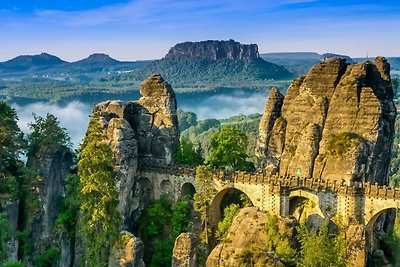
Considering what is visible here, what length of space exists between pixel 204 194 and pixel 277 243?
40.1 feet

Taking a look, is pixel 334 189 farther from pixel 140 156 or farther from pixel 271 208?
pixel 140 156

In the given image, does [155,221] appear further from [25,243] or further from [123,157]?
[25,243]

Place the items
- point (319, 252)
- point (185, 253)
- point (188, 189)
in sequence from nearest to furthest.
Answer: point (319, 252)
point (185, 253)
point (188, 189)

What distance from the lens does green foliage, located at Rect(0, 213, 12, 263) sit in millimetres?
39094

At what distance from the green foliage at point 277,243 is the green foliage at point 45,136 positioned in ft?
65.0

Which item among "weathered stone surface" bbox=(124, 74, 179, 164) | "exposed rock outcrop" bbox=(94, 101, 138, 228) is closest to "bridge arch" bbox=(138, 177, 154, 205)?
"weathered stone surface" bbox=(124, 74, 179, 164)

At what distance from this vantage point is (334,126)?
47844 mm

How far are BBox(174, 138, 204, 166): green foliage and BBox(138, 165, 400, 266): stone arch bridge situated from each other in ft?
9.51

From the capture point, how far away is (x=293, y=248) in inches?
1485

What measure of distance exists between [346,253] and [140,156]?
20186 mm

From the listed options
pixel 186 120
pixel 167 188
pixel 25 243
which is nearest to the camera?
pixel 25 243

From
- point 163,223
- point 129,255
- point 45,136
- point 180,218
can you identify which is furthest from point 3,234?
point 180,218

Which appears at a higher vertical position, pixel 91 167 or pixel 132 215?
pixel 91 167

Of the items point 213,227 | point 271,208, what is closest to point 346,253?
point 271,208
